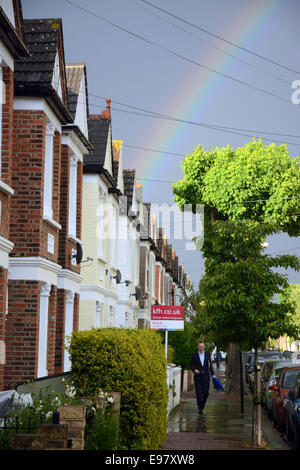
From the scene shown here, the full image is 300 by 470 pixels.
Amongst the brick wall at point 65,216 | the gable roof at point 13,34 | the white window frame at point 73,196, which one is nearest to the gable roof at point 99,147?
the white window frame at point 73,196

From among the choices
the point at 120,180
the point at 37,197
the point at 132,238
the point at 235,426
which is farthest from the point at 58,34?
the point at 132,238

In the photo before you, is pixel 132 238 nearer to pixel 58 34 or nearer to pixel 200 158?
pixel 200 158

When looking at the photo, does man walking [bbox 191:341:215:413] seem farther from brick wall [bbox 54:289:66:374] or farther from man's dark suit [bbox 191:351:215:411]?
brick wall [bbox 54:289:66:374]

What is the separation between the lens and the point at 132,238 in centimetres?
3164

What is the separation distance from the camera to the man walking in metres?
20.1

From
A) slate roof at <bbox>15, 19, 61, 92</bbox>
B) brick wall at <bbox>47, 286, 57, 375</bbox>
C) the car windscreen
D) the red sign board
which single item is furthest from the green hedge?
the red sign board

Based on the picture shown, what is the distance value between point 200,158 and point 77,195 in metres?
16.0

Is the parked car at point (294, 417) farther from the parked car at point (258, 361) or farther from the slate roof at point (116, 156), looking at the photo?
the slate roof at point (116, 156)

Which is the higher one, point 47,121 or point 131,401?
point 47,121

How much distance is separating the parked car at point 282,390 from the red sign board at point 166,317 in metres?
3.76

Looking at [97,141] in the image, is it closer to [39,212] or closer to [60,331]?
[60,331]

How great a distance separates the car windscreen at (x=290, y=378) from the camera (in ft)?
58.7

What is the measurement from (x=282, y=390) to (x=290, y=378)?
507 mm

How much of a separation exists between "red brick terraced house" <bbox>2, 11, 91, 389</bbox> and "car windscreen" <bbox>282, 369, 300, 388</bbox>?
5351 mm
